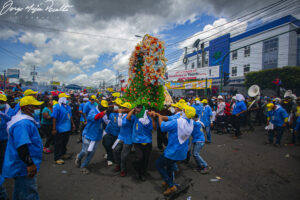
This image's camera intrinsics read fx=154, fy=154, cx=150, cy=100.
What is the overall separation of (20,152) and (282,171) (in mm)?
6028

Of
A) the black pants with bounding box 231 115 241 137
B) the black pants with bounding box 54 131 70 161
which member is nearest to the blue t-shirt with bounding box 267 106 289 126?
the black pants with bounding box 231 115 241 137

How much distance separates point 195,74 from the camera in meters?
19.9

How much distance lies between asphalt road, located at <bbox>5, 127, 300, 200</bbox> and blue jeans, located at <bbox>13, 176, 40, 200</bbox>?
1.03 meters

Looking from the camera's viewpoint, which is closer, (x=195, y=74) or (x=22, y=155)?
(x=22, y=155)

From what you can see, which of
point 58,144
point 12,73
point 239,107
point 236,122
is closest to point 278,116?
point 239,107

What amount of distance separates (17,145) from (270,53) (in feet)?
90.3

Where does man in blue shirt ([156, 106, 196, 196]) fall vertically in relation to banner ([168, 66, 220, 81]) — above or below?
below

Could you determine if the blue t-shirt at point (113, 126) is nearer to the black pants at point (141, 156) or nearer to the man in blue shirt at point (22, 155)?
the black pants at point (141, 156)

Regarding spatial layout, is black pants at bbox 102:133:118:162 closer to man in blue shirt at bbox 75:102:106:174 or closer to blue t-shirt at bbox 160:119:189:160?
man in blue shirt at bbox 75:102:106:174

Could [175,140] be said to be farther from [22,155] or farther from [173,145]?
[22,155]

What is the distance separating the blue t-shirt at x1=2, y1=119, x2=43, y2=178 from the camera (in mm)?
2102

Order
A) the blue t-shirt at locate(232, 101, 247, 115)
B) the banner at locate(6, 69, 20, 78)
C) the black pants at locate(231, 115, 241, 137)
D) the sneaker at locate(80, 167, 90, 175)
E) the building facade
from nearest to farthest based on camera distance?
the sneaker at locate(80, 167, 90, 175), the blue t-shirt at locate(232, 101, 247, 115), the black pants at locate(231, 115, 241, 137), the building facade, the banner at locate(6, 69, 20, 78)

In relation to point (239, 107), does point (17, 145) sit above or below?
below

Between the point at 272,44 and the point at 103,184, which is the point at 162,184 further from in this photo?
the point at 272,44
